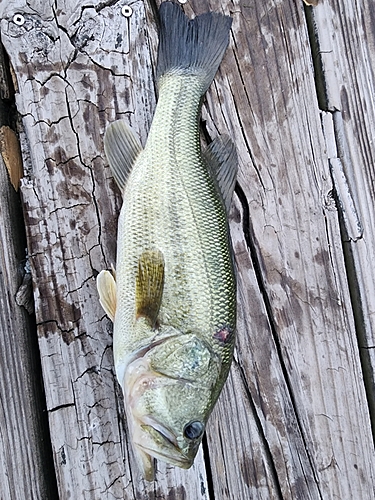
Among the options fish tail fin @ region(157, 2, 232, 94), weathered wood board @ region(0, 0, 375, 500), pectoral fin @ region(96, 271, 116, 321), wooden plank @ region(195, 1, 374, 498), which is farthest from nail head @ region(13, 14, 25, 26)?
pectoral fin @ region(96, 271, 116, 321)

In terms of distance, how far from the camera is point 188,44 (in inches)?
75.6

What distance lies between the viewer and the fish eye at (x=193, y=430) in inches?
59.9

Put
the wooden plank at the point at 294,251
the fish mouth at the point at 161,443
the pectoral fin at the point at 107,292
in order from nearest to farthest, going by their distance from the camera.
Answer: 1. the fish mouth at the point at 161,443
2. the pectoral fin at the point at 107,292
3. the wooden plank at the point at 294,251

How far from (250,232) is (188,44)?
617 mm

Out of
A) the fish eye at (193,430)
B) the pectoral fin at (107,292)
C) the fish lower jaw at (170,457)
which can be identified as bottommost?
the fish lower jaw at (170,457)

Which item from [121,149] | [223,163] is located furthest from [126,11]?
[223,163]

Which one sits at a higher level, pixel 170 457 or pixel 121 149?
pixel 121 149

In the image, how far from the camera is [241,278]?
1976 mm

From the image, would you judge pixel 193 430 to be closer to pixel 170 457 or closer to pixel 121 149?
pixel 170 457

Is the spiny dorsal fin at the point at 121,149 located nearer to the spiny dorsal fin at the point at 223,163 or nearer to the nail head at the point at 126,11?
the spiny dorsal fin at the point at 223,163

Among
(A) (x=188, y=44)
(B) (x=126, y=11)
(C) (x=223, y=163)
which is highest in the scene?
(B) (x=126, y=11)

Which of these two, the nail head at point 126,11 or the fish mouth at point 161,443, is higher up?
the nail head at point 126,11

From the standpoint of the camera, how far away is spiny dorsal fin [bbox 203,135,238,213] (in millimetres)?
1810

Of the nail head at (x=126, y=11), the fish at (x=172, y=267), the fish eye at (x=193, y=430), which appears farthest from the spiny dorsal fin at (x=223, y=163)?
the fish eye at (x=193, y=430)
